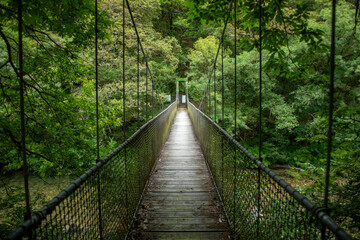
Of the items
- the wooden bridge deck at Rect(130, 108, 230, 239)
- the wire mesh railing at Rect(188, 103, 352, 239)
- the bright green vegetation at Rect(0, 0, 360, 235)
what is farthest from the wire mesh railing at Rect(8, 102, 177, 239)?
the bright green vegetation at Rect(0, 0, 360, 235)

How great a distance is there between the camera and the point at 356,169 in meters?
1.97

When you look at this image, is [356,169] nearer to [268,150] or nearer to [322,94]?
[322,94]

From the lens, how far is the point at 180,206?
7.98ft

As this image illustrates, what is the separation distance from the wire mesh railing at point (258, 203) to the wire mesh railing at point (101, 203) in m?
0.91

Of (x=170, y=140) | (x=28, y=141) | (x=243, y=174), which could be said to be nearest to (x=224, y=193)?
(x=243, y=174)

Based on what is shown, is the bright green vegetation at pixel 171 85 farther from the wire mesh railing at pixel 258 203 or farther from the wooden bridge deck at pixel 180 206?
the wooden bridge deck at pixel 180 206

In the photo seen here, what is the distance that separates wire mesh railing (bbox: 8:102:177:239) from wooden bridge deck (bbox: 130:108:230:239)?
191 millimetres

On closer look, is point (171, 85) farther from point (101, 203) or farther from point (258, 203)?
point (258, 203)

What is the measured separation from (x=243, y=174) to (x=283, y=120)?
10472 mm

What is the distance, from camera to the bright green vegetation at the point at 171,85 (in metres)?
2.10

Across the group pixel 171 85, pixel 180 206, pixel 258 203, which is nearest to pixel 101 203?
pixel 258 203

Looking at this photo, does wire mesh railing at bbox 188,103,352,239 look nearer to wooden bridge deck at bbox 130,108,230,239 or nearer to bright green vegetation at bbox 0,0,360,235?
wooden bridge deck at bbox 130,108,230,239

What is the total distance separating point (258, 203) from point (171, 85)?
2026cm

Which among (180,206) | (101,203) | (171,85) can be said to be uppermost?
(171,85)
